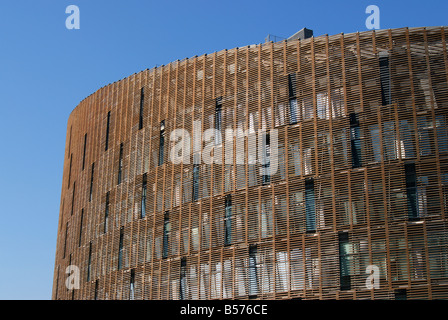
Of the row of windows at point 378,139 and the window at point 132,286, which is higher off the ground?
the row of windows at point 378,139

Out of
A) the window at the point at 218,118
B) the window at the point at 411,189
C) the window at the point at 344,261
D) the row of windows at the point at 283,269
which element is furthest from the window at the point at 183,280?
the window at the point at 411,189

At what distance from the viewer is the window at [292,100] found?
141 feet

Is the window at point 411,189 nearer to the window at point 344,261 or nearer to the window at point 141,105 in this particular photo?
the window at point 344,261

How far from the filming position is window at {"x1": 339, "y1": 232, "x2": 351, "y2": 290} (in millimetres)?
38750

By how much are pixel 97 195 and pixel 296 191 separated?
71.0ft

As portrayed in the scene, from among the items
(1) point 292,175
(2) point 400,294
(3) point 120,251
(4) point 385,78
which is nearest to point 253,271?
(1) point 292,175

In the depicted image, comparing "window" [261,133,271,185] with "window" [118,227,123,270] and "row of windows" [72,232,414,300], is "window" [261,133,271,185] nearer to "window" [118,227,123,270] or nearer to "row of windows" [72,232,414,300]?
"row of windows" [72,232,414,300]

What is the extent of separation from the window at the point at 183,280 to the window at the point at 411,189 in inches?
614

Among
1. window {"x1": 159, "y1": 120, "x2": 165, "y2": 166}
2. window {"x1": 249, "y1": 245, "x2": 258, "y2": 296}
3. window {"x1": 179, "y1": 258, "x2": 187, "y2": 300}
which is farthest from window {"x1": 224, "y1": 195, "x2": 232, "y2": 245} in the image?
window {"x1": 159, "y1": 120, "x2": 165, "y2": 166}

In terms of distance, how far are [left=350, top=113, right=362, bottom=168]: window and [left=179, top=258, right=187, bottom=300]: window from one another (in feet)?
44.5

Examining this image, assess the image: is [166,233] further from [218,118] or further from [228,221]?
[218,118]

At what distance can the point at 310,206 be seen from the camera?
4091cm

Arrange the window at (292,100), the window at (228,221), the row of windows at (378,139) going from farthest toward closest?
1. the window at (228,221)
2. the window at (292,100)
3. the row of windows at (378,139)
